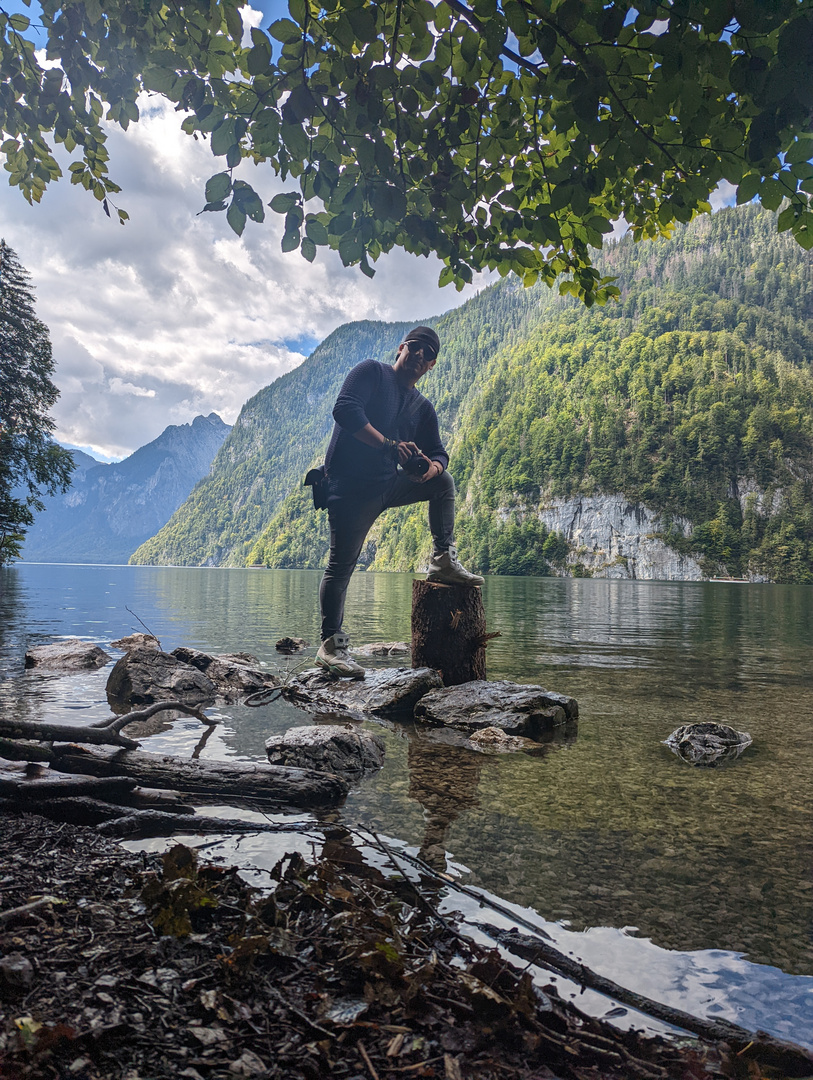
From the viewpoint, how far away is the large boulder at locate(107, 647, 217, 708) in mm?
6203

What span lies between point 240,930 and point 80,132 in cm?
490

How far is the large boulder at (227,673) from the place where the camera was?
22.9 feet

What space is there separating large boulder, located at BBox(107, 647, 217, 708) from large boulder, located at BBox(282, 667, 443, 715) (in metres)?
1.02

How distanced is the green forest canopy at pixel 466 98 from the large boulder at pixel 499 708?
150 inches

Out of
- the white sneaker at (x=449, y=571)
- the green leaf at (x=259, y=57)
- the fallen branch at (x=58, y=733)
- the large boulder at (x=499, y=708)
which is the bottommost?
the large boulder at (x=499, y=708)

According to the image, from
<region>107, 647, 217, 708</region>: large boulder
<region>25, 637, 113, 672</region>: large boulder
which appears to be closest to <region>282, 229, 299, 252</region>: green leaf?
<region>107, 647, 217, 708</region>: large boulder

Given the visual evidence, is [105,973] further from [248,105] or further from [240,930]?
[248,105]

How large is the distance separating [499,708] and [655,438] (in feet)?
505

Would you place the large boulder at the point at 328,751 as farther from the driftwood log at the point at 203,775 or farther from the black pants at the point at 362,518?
the black pants at the point at 362,518

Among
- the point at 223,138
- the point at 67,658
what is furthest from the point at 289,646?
the point at 223,138

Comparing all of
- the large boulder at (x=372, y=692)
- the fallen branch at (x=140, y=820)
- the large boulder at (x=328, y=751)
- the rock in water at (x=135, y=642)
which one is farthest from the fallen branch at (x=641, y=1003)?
the rock in water at (x=135, y=642)

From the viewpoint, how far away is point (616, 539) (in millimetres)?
132000

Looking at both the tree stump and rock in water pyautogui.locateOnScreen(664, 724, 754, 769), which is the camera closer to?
the tree stump

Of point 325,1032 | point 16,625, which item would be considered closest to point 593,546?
point 16,625
